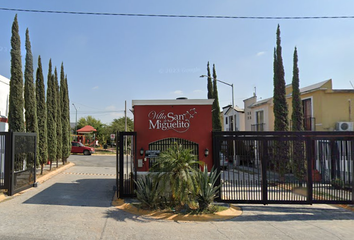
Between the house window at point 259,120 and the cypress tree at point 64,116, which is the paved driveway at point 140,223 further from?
the house window at point 259,120

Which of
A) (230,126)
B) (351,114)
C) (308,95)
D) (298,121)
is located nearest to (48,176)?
(298,121)

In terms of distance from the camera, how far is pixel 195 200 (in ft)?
24.1

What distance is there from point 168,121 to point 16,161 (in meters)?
6.23

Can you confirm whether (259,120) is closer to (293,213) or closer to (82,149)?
(293,213)

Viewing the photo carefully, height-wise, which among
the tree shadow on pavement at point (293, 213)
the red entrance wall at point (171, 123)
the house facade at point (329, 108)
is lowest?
the tree shadow on pavement at point (293, 213)

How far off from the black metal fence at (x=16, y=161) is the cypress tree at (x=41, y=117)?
2.44 meters

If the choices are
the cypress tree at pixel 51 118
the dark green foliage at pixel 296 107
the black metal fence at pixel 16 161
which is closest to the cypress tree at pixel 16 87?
the black metal fence at pixel 16 161

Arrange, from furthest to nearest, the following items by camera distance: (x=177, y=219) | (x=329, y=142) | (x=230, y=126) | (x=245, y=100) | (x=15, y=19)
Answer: (x=230, y=126) → (x=245, y=100) → (x=15, y=19) → (x=329, y=142) → (x=177, y=219)

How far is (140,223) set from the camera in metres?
6.45

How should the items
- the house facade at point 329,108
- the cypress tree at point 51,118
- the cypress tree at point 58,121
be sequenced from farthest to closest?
1. the cypress tree at point 58,121
2. the house facade at point 329,108
3. the cypress tree at point 51,118

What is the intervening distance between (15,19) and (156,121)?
8.62 meters

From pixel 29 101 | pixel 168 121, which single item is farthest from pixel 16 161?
pixel 168 121

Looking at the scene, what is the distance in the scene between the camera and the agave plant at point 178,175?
7.00 metres

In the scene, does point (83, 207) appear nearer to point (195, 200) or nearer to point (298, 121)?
point (195, 200)
